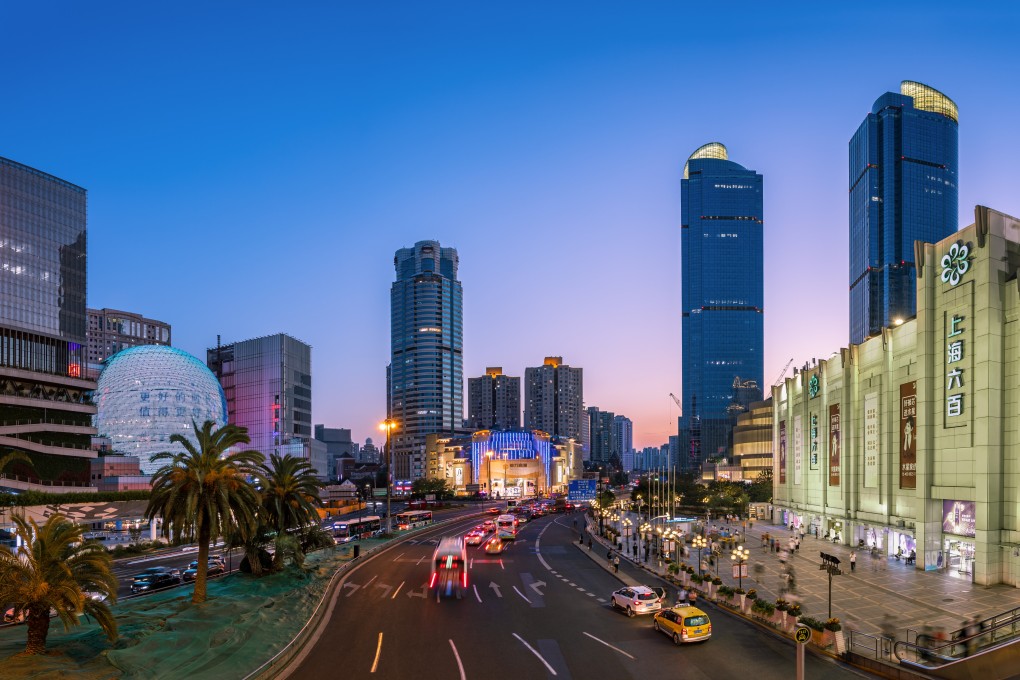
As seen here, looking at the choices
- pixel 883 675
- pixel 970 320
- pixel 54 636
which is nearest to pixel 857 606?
pixel 883 675

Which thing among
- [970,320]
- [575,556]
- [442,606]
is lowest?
[575,556]

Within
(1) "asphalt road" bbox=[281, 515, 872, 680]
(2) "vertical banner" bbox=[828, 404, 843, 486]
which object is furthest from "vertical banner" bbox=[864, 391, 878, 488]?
(1) "asphalt road" bbox=[281, 515, 872, 680]

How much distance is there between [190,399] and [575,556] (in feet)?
359

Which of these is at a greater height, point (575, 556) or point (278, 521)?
point (278, 521)

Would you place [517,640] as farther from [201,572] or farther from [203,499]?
[203,499]

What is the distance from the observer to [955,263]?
48.2 m

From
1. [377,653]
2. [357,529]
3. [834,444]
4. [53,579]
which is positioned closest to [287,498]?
[377,653]

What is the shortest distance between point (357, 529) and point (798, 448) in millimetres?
54900

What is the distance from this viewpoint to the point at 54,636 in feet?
93.8

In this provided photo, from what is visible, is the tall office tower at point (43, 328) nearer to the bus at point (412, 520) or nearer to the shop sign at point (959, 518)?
the bus at point (412, 520)

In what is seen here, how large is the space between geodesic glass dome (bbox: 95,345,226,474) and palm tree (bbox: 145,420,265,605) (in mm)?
110885

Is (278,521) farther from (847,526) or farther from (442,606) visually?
(847,526)

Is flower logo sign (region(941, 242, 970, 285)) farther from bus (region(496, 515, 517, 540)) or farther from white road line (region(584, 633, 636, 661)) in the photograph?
bus (region(496, 515, 517, 540))

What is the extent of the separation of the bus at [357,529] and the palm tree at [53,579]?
50832mm
